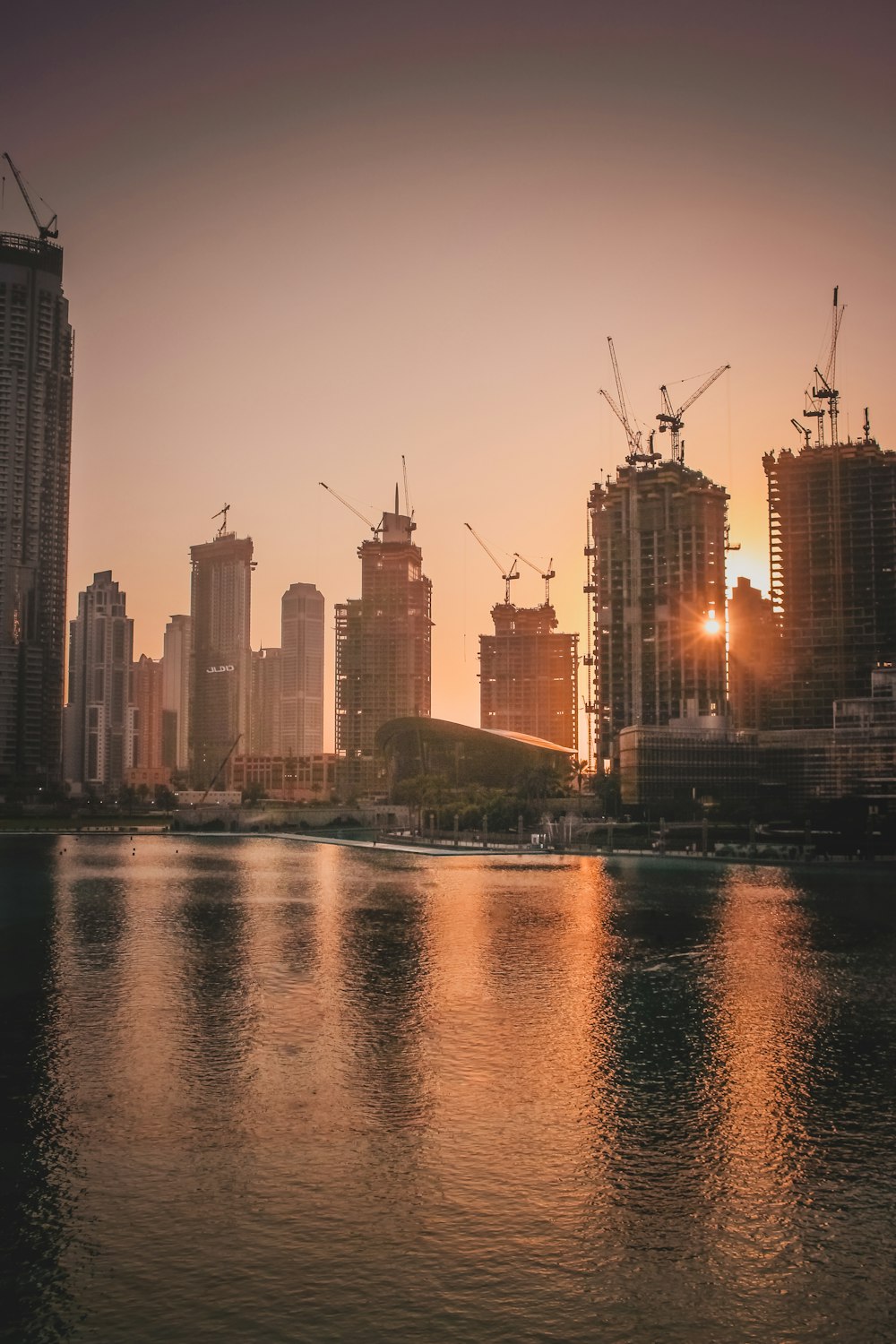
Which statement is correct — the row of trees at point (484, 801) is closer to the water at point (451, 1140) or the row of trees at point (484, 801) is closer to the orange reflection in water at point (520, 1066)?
the orange reflection in water at point (520, 1066)

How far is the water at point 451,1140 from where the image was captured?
1944 centimetres

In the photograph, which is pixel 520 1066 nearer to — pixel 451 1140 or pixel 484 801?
pixel 451 1140

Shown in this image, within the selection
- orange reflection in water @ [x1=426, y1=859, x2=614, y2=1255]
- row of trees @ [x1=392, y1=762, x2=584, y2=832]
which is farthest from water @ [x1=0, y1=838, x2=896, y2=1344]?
row of trees @ [x1=392, y1=762, x2=584, y2=832]

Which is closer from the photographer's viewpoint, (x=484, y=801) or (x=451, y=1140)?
(x=451, y=1140)

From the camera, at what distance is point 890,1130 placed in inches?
1110

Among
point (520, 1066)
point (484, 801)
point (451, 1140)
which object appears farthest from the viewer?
point (484, 801)

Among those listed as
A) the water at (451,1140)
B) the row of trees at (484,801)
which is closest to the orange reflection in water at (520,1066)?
the water at (451,1140)

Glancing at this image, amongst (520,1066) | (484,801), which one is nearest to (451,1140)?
(520,1066)

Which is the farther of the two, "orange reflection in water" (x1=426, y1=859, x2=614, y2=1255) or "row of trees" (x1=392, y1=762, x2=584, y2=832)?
"row of trees" (x1=392, y1=762, x2=584, y2=832)

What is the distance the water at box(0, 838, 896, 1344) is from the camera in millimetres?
19438

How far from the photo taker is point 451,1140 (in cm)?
2719

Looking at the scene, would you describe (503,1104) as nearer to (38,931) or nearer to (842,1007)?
(842,1007)

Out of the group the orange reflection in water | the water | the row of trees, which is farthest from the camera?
the row of trees

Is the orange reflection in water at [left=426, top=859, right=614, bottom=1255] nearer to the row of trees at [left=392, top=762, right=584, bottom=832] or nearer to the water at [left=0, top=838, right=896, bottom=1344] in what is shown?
the water at [left=0, top=838, right=896, bottom=1344]
